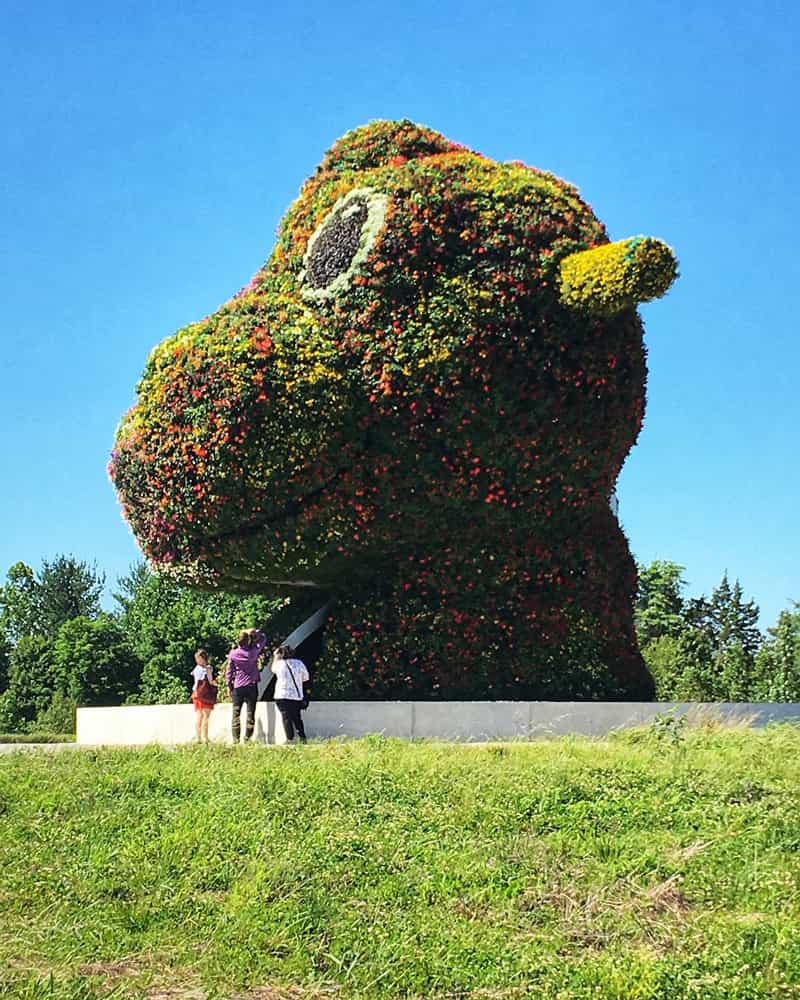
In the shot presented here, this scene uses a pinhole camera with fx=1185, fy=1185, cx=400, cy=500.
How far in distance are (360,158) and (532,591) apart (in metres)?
6.09

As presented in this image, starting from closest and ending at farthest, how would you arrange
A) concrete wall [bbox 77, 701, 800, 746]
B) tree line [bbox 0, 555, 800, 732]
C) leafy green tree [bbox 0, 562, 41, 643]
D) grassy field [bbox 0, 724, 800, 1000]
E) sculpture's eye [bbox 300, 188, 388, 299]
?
grassy field [bbox 0, 724, 800, 1000] → concrete wall [bbox 77, 701, 800, 746] → sculpture's eye [bbox 300, 188, 388, 299] → tree line [bbox 0, 555, 800, 732] → leafy green tree [bbox 0, 562, 41, 643]

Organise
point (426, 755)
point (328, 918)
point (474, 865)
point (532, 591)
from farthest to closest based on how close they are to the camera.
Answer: point (532, 591), point (426, 755), point (474, 865), point (328, 918)

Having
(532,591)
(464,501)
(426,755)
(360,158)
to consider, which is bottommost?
(426,755)

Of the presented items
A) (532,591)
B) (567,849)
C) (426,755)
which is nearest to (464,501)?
(532,591)

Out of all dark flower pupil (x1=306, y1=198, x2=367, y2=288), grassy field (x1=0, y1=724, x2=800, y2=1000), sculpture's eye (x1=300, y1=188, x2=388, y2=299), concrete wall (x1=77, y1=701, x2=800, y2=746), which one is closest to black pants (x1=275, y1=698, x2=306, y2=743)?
concrete wall (x1=77, y1=701, x2=800, y2=746)

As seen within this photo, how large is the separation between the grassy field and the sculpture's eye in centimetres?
612

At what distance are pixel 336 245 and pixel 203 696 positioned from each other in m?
5.86

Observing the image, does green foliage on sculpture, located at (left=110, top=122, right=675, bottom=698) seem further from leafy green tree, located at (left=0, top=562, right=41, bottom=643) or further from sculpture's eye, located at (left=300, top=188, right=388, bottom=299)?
leafy green tree, located at (left=0, top=562, right=41, bottom=643)

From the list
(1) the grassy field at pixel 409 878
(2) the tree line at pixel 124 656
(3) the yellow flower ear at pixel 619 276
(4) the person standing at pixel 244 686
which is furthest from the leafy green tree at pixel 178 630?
(1) the grassy field at pixel 409 878

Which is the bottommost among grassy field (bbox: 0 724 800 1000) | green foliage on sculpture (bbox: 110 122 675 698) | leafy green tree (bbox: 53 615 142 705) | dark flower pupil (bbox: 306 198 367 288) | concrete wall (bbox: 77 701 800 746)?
grassy field (bbox: 0 724 800 1000)

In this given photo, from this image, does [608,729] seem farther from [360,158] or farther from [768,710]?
[360,158]

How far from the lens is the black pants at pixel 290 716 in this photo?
1345 cm

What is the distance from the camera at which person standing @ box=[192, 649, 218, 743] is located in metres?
15.0

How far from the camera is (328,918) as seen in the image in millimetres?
7168
